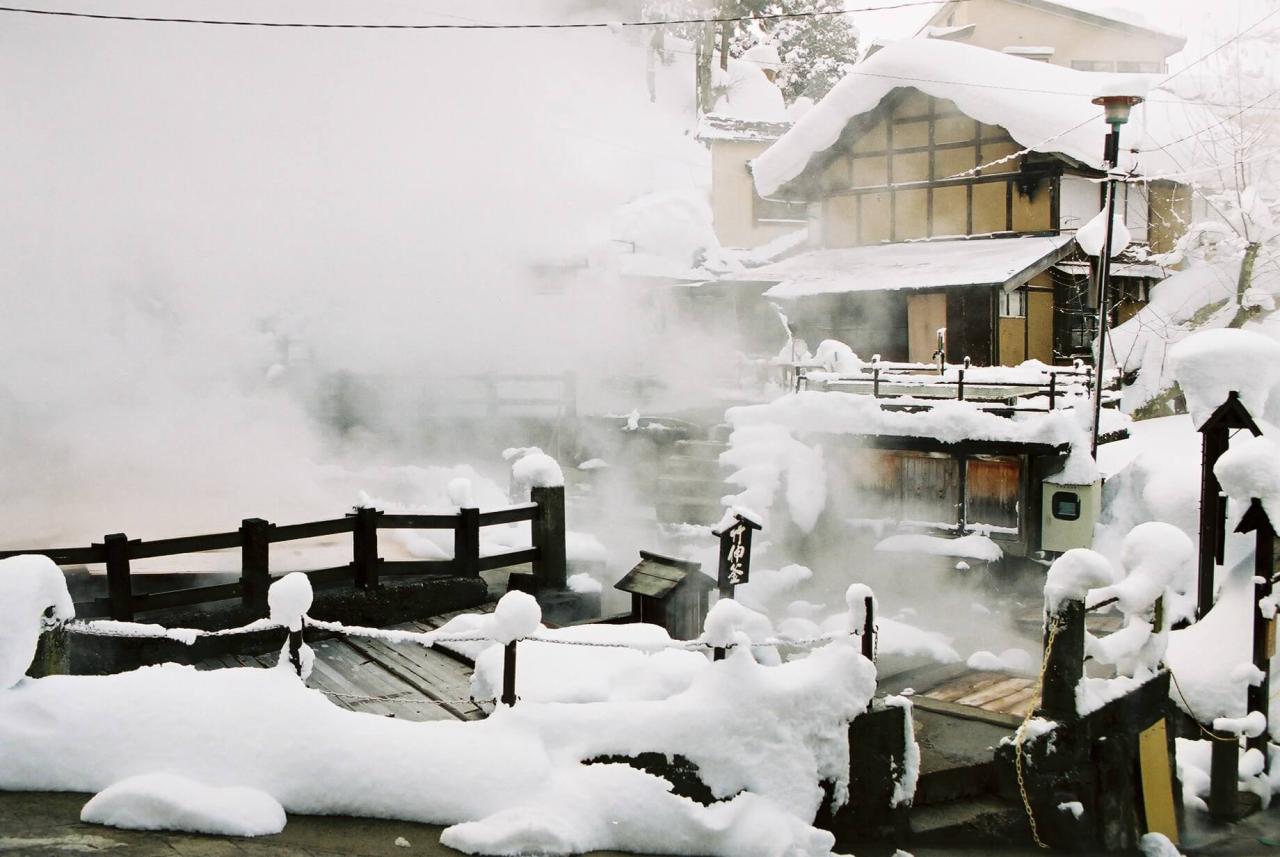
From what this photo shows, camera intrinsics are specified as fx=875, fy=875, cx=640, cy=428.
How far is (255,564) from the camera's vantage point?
690 centimetres

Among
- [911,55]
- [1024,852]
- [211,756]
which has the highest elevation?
[911,55]

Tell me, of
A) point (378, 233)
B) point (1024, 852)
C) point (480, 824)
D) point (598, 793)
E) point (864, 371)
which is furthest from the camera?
point (378, 233)

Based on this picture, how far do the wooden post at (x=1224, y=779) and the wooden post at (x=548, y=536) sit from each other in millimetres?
5984

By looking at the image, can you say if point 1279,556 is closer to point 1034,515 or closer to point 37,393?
point 1034,515

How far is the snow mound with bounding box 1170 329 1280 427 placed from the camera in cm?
798

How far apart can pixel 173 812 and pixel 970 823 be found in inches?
195

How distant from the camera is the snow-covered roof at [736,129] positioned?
3209cm

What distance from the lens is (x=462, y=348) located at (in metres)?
20.7

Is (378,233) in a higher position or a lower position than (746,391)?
higher

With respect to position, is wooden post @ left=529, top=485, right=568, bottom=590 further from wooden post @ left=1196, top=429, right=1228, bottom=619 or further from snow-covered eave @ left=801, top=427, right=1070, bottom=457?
snow-covered eave @ left=801, top=427, right=1070, bottom=457

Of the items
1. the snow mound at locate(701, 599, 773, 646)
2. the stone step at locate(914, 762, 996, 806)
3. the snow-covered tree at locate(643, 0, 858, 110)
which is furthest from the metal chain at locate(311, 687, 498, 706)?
the snow-covered tree at locate(643, 0, 858, 110)

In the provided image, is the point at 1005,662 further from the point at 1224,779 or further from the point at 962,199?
the point at 962,199

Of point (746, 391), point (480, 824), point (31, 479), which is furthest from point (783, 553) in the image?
point (31, 479)

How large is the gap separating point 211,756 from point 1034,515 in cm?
1189
